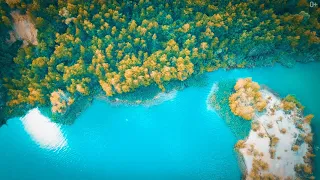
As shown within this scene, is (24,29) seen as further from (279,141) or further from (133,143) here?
(279,141)

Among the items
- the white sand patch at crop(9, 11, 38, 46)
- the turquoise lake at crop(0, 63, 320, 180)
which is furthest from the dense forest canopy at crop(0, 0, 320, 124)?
the turquoise lake at crop(0, 63, 320, 180)

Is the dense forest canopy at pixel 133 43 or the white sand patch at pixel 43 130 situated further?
the white sand patch at pixel 43 130

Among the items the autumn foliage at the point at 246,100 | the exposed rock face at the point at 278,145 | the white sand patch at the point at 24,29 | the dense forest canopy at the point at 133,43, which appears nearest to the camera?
the exposed rock face at the point at 278,145

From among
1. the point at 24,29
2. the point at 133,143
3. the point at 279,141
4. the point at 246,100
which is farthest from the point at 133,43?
the point at 279,141

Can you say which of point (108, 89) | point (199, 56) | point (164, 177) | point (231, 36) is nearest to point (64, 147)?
point (108, 89)

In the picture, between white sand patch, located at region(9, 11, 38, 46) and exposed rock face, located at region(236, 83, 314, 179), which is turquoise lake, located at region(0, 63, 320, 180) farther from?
white sand patch, located at region(9, 11, 38, 46)

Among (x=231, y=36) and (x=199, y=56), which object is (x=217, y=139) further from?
(x=231, y=36)

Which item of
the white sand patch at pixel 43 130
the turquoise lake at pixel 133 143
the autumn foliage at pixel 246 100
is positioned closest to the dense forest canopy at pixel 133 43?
the white sand patch at pixel 43 130

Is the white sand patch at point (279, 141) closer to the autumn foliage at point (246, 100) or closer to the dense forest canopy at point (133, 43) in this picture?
the autumn foliage at point (246, 100)
